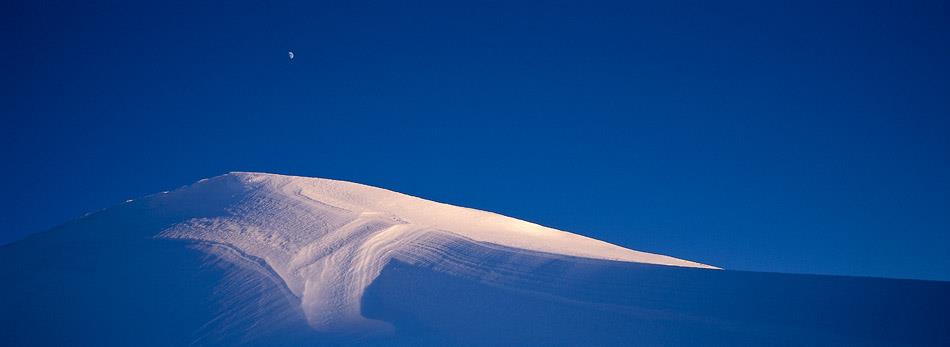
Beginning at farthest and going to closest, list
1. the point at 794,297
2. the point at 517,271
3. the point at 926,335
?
the point at 517,271
the point at 794,297
the point at 926,335

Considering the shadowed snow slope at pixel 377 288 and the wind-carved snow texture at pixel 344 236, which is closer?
the shadowed snow slope at pixel 377 288

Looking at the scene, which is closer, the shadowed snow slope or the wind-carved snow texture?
the shadowed snow slope

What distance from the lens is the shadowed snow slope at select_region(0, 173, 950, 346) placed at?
659 centimetres

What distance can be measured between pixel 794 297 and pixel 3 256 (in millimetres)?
11193

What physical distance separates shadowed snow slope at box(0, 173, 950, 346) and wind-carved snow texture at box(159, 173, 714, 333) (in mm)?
34

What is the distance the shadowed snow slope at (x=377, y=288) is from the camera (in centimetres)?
659

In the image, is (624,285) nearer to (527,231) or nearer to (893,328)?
(893,328)

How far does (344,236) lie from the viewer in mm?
9719

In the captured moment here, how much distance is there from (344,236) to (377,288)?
177 centimetres

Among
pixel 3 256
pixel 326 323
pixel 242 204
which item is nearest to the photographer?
pixel 326 323

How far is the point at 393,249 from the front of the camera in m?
9.30

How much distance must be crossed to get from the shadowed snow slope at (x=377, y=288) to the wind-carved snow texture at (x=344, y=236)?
0.11ft

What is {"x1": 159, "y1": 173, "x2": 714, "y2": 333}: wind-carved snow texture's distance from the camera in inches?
325

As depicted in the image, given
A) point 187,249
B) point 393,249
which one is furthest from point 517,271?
point 187,249
